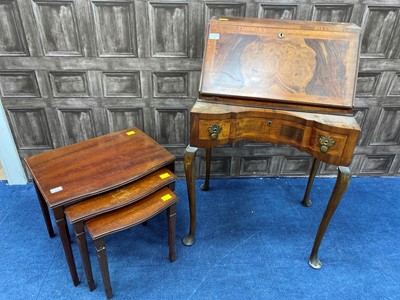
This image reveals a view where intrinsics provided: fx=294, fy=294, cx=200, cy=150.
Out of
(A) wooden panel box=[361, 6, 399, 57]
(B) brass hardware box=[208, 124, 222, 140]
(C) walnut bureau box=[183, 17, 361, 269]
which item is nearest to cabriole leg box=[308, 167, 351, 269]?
(C) walnut bureau box=[183, 17, 361, 269]

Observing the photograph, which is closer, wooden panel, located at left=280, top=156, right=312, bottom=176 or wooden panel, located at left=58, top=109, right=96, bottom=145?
wooden panel, located at left=58, top=109, right=96, bottom=145

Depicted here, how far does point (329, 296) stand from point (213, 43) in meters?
1.70

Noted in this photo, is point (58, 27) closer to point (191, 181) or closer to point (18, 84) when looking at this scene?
point (18, 84)

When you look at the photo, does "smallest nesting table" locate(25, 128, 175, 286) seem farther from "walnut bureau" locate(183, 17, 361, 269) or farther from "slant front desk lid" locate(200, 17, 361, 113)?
"slant front desk lid" locate(200, 17, 361, 113)

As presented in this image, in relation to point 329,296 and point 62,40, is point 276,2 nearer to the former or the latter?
point 62,40

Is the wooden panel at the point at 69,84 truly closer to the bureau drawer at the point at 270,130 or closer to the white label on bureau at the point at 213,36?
the white label on bureau at the point at 213,36

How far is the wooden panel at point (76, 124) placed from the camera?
238cm

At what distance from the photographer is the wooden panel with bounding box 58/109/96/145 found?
2.38 metres

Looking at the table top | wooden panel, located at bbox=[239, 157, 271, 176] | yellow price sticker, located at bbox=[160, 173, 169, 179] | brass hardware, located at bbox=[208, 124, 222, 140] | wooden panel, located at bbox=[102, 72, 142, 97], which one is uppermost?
wooden panel, located at bbox=[102, 72, 142, 97]

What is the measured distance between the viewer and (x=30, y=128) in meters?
2.40

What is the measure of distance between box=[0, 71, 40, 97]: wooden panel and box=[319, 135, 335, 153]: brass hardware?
2056 mm

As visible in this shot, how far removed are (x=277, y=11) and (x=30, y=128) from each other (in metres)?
2.13

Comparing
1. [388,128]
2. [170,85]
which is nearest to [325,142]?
[170,85]

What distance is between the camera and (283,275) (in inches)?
75.5
